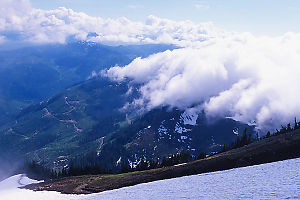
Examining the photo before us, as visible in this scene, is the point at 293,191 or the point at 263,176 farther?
the point at 263,176

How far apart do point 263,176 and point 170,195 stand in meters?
21.5

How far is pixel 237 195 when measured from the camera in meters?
40.4

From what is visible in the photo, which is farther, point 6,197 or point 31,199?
point 6,197

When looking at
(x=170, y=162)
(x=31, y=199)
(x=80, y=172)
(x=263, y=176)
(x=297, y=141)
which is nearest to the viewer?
(x=263, y=176)

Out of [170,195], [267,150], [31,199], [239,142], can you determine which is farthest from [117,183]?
[239,142]

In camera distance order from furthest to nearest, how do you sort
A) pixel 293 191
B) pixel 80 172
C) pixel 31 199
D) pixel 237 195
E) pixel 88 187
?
pixel 80 172 → pixel 88 187 → pixel 31 199 → pixel 237 195 → pixel 293 191

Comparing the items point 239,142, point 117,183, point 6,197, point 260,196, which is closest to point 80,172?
point 6,197

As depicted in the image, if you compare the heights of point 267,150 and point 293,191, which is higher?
point 267,150

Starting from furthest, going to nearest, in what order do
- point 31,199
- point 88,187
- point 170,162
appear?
point 170,162 < point 88,187 < point 31,199

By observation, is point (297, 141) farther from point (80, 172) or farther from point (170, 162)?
point (80, 172)

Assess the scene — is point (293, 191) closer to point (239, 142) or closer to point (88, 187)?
point (88, 187)

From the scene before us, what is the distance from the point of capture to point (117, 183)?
9731 cm

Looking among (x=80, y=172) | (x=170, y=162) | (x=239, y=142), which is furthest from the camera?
(x=239, y=142)

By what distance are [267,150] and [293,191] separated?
166 feet
